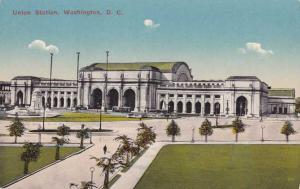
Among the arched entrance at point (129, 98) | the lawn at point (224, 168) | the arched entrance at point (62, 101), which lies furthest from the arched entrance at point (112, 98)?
the lawn at point (224, 168)

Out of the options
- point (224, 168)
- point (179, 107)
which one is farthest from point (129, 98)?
point (224, 168)

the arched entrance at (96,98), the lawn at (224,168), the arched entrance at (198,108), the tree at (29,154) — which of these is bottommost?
the lawn at (224,168)

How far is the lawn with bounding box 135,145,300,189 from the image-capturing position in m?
20.0

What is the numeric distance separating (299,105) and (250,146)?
52.1m

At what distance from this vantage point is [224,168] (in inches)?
928

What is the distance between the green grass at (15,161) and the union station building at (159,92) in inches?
2003

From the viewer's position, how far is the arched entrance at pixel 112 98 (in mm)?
94088

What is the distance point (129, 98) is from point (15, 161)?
70.7 metres

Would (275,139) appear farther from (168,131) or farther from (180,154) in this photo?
(180,154)

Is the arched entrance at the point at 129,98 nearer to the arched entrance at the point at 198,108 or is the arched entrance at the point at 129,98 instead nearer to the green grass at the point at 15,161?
the arched entrance at the point at 198,108

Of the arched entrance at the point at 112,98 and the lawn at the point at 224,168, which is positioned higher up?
the arched entrance at the point at 112,98

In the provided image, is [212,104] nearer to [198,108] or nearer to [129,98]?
[198,108]

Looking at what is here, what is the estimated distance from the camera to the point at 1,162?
23.0 m

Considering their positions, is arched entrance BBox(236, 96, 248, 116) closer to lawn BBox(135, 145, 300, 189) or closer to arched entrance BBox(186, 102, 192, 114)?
arched entrance BBox(186, 102, 192, 114)
